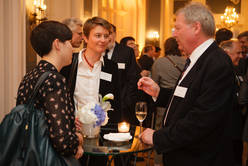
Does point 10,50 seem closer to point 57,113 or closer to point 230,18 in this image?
point 57,113

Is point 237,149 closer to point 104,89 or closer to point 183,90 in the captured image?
point 104,89

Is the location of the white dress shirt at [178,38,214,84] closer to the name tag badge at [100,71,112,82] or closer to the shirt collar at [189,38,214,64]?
the shirt collar at [189,38,214,64]

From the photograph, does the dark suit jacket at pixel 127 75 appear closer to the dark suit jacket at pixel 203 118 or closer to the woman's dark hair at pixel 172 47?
the woman's dark hair at pixel 172 47

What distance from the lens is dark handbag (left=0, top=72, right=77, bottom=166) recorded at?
1.50m

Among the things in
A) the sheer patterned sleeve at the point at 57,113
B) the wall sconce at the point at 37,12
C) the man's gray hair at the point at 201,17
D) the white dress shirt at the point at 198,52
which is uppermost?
the wall sconce at the point at 37,12

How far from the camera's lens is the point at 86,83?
264 cm

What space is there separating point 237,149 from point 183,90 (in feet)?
7.78

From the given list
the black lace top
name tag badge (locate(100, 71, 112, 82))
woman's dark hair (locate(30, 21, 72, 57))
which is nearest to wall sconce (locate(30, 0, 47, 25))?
name tag badge (locate(100, 71, 112, 82))

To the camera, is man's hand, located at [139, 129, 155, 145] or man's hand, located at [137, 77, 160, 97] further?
man's hand, located at [137, 77, 160, 97]

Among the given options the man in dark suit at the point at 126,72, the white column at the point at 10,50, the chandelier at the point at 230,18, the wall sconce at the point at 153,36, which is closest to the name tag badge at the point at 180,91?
the man in dark suit at the point at 126,72

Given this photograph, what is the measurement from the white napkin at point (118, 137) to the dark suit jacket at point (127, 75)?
5.19ft

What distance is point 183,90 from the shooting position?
67.4 inches

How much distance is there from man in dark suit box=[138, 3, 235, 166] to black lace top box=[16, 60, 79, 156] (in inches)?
19.8

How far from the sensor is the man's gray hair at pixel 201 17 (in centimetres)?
169
